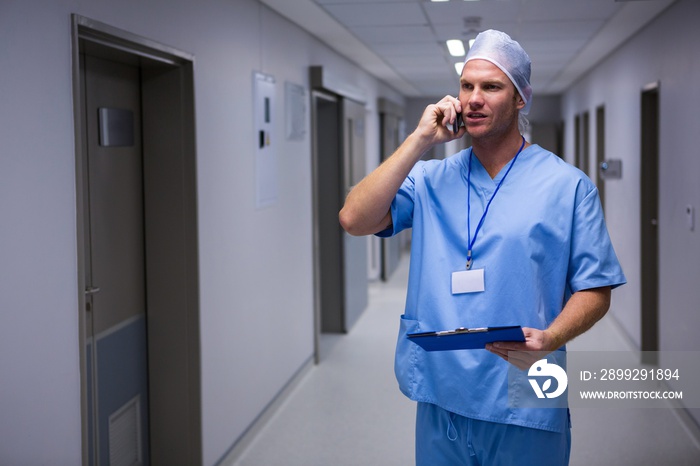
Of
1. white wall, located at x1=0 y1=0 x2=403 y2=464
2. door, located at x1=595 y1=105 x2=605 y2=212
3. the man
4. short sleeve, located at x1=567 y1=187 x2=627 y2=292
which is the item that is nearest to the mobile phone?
the man

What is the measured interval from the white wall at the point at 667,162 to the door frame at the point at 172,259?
2442 millimetres

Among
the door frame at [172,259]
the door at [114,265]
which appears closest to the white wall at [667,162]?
the door frame at [172,259]

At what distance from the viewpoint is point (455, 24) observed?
5027 millimetres

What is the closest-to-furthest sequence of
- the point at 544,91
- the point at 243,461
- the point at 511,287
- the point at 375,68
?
the point at 511,287, the point at 243,461, the point at 375,68, the point at 544,91

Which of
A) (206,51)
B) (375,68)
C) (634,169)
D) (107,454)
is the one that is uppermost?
(375,68)

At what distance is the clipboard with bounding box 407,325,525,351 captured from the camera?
1533 mm

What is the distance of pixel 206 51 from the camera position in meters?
3.41

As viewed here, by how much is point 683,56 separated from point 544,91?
7.63 metres

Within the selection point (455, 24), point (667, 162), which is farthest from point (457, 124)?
point (455, 24)

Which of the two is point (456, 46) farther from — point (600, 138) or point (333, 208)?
point (600, 138)

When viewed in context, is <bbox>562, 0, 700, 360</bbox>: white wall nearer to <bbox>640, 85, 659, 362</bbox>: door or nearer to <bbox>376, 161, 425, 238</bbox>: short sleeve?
<bbox>640, 85, 659, 362</bbox>: door

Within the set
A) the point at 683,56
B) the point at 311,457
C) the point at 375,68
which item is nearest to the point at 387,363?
the point at 311,457

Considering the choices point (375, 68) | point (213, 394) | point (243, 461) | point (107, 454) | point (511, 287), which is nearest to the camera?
point (511, 287)

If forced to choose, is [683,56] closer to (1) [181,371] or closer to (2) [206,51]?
(2) [206,51]
